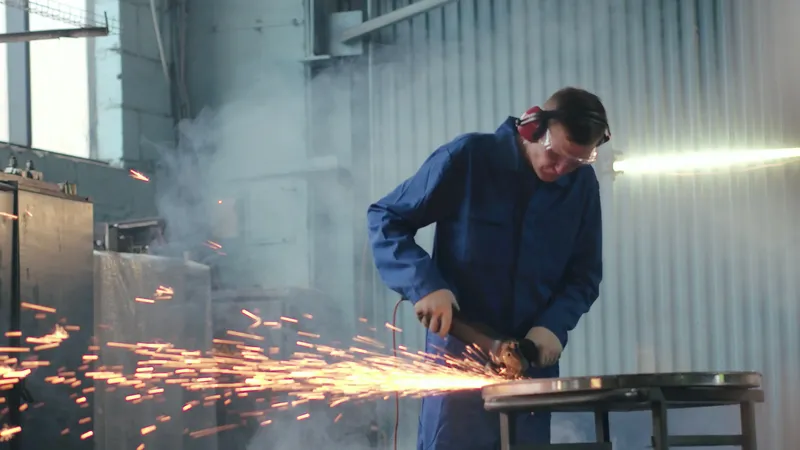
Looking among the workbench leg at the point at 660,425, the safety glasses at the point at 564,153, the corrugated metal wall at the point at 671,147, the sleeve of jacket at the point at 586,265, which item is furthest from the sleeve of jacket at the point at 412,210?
the corrugated metal wall at the point at 671,147

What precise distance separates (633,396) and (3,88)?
401 cm

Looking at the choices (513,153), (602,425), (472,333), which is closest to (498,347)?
(472,333)

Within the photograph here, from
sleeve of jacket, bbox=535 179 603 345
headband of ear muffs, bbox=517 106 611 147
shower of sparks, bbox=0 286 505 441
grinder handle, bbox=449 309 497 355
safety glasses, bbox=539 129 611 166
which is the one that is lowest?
shower of sparks, bbox=0 286 505 441

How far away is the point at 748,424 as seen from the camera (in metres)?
2.18

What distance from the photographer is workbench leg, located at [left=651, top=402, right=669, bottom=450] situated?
1.94 meters

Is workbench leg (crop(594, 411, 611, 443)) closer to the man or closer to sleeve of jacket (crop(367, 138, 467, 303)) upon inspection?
the man

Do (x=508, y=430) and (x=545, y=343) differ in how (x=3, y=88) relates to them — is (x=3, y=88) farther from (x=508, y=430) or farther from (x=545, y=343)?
(x=508, y=430)

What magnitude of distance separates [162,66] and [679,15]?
112 inches

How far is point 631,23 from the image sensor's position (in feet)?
17.5

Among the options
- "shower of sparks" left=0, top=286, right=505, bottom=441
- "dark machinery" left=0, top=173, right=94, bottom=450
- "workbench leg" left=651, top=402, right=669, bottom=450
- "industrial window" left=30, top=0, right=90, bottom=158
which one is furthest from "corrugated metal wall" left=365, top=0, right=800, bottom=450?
"workbench leg" left=651, top=402, right=669, bottom=450

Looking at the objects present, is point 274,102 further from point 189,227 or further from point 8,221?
point 8,221

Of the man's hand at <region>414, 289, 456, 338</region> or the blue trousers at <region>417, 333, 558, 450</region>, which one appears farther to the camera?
the blue trousers at <region>417, 333, 558, 450</region>

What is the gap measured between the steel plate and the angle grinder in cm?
35

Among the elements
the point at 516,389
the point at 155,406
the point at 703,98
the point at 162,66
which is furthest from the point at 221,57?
the point at 516,389
